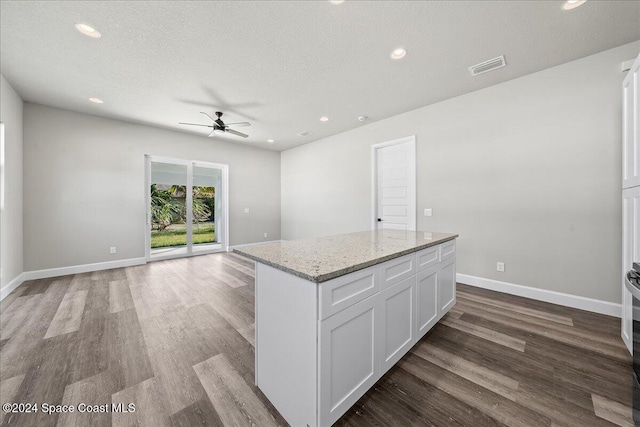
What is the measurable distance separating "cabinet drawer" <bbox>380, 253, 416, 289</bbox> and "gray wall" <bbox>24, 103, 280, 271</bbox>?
17.3 feet

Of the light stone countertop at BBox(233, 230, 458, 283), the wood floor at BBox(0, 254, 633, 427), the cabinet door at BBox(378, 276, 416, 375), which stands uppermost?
the light stone countertop at BBox(233, 230, 458, 283)

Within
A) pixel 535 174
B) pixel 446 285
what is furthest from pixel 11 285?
pixel 535 174

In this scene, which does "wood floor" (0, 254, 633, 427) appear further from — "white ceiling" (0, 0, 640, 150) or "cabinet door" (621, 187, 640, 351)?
"white ceiling" (0, 0, 640, 150)

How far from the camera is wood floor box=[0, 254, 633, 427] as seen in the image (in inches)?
52.0

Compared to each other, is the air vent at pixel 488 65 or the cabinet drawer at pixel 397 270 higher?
the air vent at pixel 488 65

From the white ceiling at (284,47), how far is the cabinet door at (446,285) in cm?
224

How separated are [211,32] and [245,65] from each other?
0.54m

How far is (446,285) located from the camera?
91.4 inches

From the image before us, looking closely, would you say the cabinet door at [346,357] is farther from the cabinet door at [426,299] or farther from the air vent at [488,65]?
the air vent at [488,65]

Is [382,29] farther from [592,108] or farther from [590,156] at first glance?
[590,156]

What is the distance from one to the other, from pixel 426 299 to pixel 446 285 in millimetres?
513

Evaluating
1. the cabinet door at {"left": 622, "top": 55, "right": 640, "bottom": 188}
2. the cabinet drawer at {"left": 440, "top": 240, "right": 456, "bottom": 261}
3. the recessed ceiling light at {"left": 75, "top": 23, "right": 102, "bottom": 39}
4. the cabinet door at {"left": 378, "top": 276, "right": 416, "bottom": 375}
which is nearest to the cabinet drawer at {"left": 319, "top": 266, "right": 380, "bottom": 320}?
the cabinet door at {"left": 378, "top": 276, "right": 416, "bottom": 375}

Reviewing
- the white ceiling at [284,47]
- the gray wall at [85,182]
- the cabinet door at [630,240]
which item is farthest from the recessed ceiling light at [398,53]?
the gray wall at [85,182]

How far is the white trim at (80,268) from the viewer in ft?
12.4
